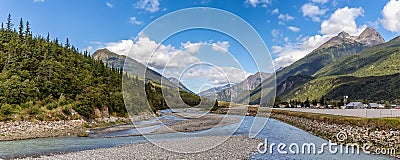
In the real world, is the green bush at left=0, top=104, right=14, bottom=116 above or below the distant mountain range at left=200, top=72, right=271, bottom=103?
below

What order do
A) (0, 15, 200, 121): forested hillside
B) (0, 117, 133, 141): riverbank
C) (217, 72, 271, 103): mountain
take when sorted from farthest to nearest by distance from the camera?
(0, 15, 200, 121): forested hillside
(0, 117, 133, 141): riverbank
(217, 72, 271, 103): mountain

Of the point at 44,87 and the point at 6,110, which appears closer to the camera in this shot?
the point at 6,110

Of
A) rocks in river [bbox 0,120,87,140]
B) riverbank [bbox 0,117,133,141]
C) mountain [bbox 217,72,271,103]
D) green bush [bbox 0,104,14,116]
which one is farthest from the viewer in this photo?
green bush [bbox 0,104,14,116]

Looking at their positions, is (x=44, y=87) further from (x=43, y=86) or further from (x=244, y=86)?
(x=244, y=86)

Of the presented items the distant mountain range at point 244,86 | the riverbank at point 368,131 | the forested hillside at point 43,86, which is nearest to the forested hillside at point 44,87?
the forested hillside at point 43,86

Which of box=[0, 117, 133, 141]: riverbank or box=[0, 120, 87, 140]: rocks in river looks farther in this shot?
box=[0, 117, 133, 141]: riverbank

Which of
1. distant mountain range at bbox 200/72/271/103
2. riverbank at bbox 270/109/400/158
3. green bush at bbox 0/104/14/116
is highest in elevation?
distant mountain range at bbox 200/72/271/103

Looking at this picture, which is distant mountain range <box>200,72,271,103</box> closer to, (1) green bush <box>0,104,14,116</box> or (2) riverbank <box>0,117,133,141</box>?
(2) riverbank <box>0,117,133,141</box>

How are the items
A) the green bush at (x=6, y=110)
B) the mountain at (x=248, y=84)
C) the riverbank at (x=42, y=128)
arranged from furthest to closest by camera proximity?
the green bush at (x=6, y=110) → the riverbank at (x=42, y=128) → the mountain at (x=248, y=84)

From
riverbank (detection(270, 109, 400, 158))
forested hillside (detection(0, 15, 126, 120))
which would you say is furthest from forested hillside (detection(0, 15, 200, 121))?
riverbank (detection(270, 109, 400, 158))

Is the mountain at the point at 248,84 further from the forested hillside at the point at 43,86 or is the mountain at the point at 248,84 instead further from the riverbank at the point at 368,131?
the forested hillside at the point at 43,86

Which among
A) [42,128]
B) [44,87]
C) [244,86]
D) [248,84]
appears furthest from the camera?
[44,87]

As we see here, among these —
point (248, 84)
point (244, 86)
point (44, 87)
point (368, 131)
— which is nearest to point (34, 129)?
point (44, 87)

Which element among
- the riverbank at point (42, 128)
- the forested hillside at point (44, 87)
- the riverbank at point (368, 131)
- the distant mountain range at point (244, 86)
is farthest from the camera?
the forested hillside at point (44, 87)
